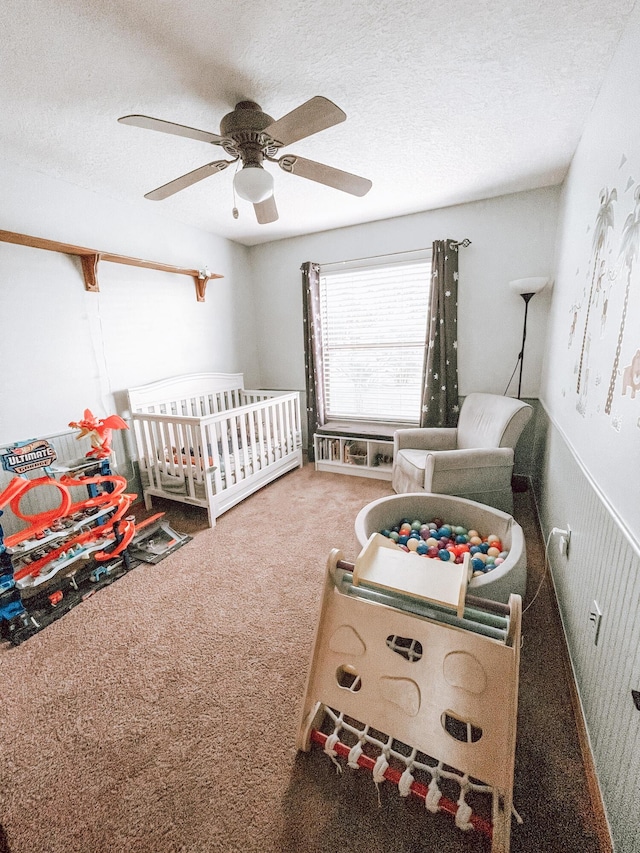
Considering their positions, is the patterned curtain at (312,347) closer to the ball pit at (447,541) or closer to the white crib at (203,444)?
the white crib at (203,444)

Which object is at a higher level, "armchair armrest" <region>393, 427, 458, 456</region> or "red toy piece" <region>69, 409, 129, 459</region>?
"red toy piece" <region>69, 409, 129, 459</region>

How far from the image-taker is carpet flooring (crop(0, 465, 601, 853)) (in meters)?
0.92

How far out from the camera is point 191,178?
1630 millimetres

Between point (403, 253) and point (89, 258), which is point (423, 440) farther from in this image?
point (89, 258)

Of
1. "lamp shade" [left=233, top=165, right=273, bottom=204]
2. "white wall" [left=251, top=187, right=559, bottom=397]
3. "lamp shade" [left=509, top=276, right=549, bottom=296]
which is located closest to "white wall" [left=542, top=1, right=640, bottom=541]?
"lamp shade" [left=509, top=276, right=549, bottom=296]

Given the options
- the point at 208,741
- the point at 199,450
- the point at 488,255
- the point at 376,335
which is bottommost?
the point at 208,741

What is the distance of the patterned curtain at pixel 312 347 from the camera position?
3467 millimetres

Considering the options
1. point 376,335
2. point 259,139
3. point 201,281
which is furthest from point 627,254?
point 201,281

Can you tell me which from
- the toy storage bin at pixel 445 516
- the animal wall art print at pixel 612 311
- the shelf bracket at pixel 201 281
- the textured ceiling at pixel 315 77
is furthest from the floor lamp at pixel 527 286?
the shelf bracket at pixel 201 281

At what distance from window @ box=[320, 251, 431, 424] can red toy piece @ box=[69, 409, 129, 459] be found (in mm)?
2190

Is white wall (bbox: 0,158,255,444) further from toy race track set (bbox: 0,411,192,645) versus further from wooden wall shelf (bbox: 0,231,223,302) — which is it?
toy race track set (bbox: 0,411,192,645)

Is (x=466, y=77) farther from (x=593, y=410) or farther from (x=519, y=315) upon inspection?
(x=519, y=315)

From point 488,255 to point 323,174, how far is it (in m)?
1.89

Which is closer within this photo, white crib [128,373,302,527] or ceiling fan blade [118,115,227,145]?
ceiling fan blade [118,115,227,145]
